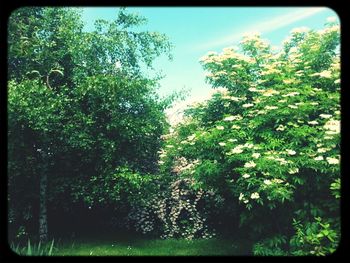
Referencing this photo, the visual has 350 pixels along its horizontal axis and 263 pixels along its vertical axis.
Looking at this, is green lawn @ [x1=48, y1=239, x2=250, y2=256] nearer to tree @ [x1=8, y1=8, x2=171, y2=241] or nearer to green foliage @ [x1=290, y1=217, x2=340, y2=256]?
tree @ [x1=8, y1=8, x2=171, y2=241]

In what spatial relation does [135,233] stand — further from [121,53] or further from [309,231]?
[309,231]

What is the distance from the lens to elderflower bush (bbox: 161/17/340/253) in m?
7.27

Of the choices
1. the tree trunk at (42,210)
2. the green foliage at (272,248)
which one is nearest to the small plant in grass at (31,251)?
the tree trunk at (42,210)

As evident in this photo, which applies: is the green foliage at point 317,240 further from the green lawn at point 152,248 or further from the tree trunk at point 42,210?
the tree trunk at point 42,210

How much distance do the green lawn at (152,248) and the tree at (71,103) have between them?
1271 millimetres

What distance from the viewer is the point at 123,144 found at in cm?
1093

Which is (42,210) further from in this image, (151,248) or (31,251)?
(31,251)

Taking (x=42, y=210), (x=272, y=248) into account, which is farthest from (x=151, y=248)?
(x=272, y=248)

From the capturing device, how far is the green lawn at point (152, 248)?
9.90m

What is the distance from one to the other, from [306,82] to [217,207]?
5.76 meters

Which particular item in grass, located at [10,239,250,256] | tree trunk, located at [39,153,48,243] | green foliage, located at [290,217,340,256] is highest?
green foliage, located at [290,217,340,256]

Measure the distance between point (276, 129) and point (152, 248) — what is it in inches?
212

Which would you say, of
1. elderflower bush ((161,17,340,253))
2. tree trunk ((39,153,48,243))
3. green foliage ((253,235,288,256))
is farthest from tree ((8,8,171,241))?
green foliage ((253,235,288,256))

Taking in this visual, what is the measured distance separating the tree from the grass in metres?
1.24
